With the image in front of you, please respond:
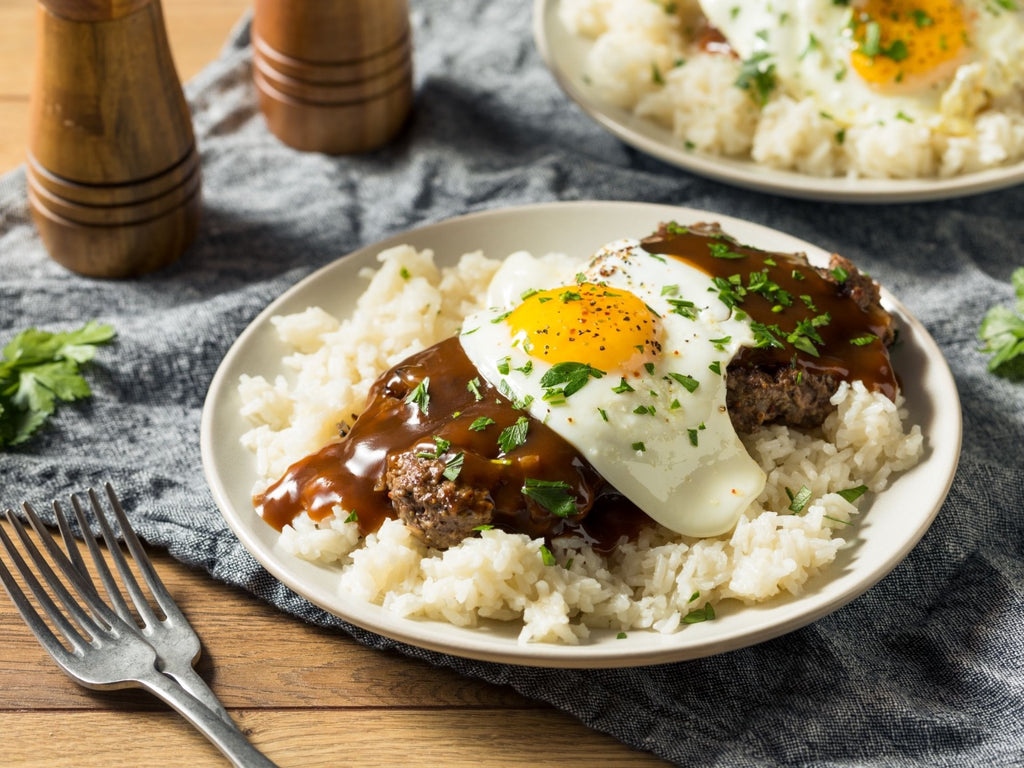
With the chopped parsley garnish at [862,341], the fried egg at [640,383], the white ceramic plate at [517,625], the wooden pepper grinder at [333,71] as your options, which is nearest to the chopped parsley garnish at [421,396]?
the fried egg at [640,383]

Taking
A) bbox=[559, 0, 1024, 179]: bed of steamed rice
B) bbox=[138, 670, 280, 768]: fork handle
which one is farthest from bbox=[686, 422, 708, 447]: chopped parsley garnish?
bbox=[559, 0, 1024, 179]: bed of steamed rice

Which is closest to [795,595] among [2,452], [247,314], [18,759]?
[18,759]

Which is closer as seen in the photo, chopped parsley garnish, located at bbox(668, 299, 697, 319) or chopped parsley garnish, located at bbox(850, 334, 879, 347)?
chopped parsley garnish, located at bbox(668, 299, 697, 319)

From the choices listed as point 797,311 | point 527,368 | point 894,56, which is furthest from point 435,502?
point 894,56

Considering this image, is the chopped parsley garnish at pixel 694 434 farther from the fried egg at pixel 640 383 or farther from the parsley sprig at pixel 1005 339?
the parsley sprig at pixel 1005 339

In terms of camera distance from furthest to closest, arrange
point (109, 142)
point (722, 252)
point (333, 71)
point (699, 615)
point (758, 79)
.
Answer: point (333, 71)
point (758, 79)
point (109, 142)
point (722, 252)
point (699, 615)

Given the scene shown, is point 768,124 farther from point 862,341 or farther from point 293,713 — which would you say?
point 293,713

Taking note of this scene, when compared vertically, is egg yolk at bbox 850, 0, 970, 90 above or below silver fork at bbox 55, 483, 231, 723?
above

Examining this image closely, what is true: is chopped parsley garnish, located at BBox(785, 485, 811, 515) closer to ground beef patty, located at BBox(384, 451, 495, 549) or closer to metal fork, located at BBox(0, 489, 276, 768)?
ground beef patty, located at BBox(384, 451, 495, 549)
